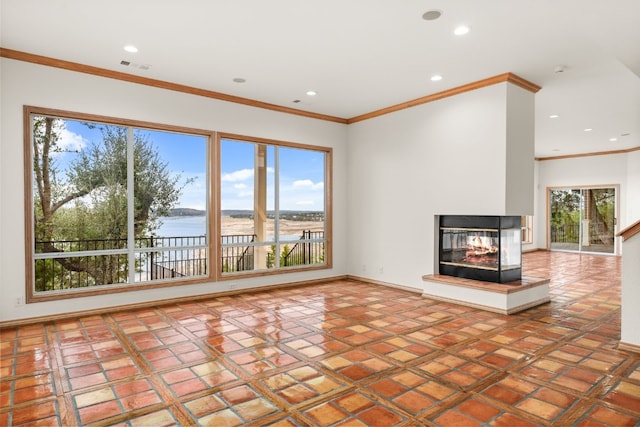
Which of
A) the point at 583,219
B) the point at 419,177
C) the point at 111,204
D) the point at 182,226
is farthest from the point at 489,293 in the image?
the point at 583,219

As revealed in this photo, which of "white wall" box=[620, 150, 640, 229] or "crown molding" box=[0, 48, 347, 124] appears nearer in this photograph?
"crown molding" box=[0, 48, 347, 124]

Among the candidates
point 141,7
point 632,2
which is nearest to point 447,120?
point 632,2

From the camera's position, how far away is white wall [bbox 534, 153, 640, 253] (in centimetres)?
1038

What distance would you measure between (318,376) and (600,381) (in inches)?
84.0

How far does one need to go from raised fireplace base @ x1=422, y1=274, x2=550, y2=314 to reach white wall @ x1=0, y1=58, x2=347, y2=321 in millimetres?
2499

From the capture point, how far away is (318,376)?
293cm

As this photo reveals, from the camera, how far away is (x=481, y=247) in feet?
17.2

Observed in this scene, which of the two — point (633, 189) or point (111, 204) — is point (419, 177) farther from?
point (633, 189)

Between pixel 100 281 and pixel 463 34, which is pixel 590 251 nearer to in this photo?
pixel 463 34

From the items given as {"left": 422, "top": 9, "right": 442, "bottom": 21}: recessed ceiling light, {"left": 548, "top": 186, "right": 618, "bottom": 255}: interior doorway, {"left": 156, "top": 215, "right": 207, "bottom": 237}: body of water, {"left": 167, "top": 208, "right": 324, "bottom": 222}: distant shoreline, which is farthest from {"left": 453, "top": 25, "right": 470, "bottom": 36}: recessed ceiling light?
{"left": 548, "top": 186, "right": 618, "bottom": 255}: interior doorway

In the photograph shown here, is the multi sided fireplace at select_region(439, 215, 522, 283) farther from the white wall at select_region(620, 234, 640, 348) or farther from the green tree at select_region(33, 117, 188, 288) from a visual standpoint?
the green tree at select_region(33, 117, 188, 288)

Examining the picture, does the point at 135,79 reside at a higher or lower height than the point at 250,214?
higher

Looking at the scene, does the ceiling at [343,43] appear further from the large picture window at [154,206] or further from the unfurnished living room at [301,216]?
the large picture window at [154,206]

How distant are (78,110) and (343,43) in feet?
10.8
